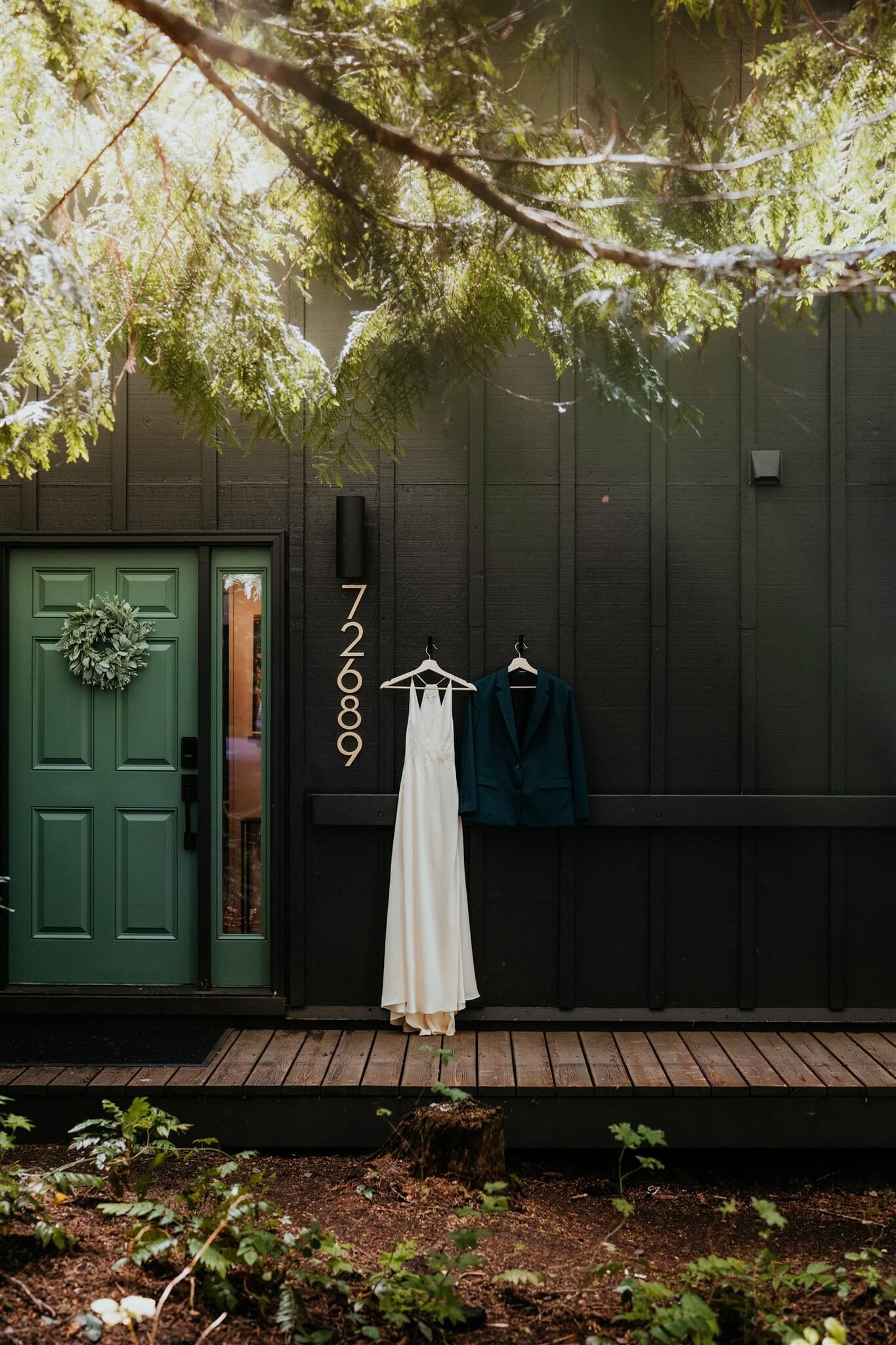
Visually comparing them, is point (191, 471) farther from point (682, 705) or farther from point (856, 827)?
point (856, 827)

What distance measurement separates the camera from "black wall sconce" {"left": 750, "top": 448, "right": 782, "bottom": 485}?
4.18 meters

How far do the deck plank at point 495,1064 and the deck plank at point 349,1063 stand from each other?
0.45 m

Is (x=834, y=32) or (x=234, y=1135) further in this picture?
(x=234, y=1135)

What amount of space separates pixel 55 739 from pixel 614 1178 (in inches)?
117

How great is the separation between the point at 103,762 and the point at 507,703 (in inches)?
72.3

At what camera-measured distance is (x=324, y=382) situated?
118 inches

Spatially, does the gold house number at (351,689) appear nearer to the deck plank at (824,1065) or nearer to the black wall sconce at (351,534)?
the black wall sconce at (351,534)

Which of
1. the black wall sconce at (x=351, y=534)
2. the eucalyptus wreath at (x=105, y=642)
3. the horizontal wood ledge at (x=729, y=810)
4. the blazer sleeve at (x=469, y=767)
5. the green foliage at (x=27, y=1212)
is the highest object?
the black wall sconce at (x=351, y=534)

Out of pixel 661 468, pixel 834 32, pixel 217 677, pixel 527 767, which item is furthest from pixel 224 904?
pixel 834 32

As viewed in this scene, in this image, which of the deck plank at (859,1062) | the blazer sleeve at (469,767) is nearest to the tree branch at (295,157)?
the blazer sleeve at (469,767)

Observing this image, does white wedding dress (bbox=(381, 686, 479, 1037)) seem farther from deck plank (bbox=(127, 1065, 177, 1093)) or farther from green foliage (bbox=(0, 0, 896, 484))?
green foliage (bbox=(0, 0, 896, 484))

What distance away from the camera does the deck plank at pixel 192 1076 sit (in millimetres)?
3547

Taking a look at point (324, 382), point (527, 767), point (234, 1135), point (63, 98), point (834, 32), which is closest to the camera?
point (834, 32)

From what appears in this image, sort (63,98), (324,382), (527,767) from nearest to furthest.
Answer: (63,98)
(324,382)
(527,767)
